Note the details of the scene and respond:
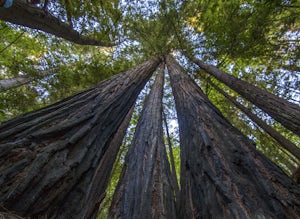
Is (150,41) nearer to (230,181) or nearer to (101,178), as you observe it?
(101,178)

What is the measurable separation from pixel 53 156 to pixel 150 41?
21.3 ft

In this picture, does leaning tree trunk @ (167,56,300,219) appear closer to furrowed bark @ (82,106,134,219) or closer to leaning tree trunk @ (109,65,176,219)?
leaning tree trunk @ (109,65,176,219)

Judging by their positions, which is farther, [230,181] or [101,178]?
[101,178]

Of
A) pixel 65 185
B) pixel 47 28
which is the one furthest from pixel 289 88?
pixel 47 28

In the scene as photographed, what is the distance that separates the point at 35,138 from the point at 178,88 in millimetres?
3052

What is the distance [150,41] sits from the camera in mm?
7270

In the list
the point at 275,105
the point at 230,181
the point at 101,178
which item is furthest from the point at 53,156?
the point at 275,105

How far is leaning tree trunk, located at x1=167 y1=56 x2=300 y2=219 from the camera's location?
1.14m

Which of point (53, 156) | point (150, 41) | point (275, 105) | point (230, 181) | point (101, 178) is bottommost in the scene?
point (230, 181)

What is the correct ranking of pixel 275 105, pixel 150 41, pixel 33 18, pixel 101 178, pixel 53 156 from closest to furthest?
pixel 53 156 → pixel 101 178 → pixel 275 105 → pixel 33 18 → pixel 150 41

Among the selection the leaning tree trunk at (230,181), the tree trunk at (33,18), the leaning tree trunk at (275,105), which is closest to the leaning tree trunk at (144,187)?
the leaning tree trunk at (230,181)

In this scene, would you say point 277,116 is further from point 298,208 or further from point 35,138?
point 35,138

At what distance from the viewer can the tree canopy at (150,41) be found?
416cm

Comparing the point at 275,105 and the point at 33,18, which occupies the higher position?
the point at 33,18
